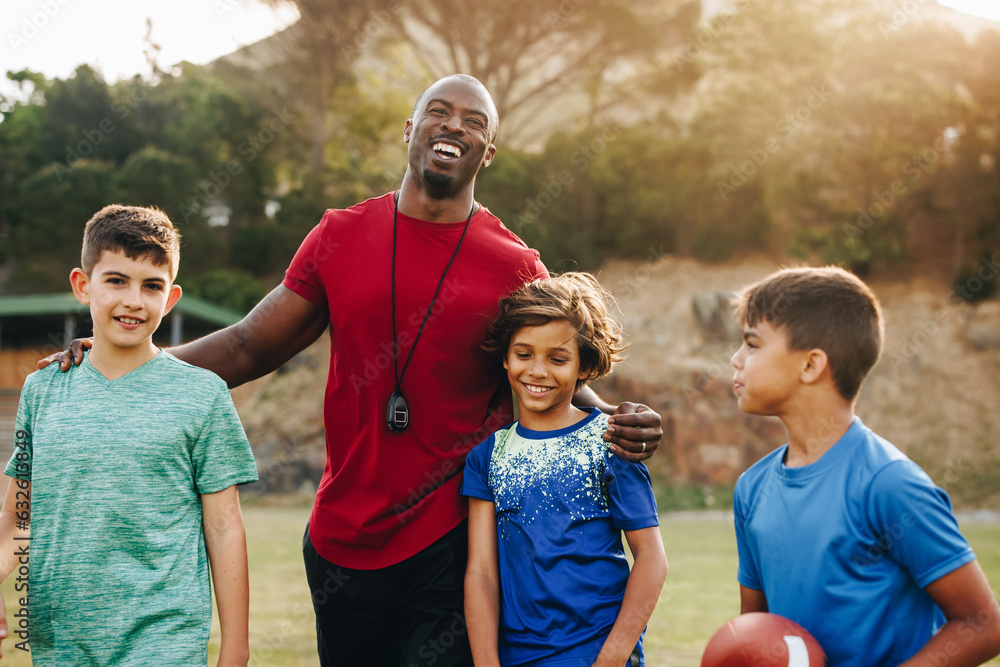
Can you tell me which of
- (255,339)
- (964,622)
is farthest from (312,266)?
(964,622)

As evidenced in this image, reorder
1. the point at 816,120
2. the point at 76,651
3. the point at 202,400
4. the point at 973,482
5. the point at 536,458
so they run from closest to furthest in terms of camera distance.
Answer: the point at 76,651, the point at 202,400, the point at 536,458, the point at 973,482, the point at 816,120

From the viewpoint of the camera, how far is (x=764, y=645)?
1990mm

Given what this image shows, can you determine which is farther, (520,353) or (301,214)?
(301,214)

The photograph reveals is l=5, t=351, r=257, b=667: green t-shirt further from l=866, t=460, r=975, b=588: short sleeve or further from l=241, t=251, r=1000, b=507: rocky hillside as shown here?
l=241, t=251, r=1000, b=507: rocky hillside

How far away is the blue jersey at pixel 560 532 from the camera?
2297mm

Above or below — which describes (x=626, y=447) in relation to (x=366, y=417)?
below

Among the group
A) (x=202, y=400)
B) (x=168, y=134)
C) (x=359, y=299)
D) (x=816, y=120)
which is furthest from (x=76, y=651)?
(x=168, y=134)

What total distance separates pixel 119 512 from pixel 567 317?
1360 mm

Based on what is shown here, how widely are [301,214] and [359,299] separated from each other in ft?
70.5

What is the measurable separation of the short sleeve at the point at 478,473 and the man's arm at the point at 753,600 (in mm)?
760

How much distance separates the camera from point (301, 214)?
23.3m

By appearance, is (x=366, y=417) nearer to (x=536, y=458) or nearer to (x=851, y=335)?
(x=536, y=458)

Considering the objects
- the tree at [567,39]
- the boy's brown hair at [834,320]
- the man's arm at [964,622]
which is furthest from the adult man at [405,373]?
the tree at [567,39]

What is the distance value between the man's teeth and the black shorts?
1.20 meters
